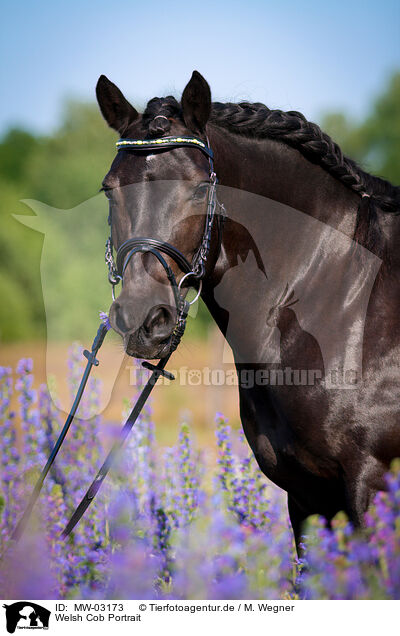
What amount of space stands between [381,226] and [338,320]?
2.03 ft

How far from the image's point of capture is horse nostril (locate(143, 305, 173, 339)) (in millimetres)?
2826

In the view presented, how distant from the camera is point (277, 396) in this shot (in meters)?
3.14

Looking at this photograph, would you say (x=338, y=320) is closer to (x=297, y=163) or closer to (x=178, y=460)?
(x=297, y=163)

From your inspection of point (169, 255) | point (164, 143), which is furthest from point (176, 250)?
point (164, 143)

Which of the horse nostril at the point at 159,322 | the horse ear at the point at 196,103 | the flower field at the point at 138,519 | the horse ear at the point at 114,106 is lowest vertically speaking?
the flower field at the point at 138,519

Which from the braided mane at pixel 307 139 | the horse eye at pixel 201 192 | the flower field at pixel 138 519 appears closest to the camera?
the flower field at pixel 138 519

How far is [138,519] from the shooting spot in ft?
14.4

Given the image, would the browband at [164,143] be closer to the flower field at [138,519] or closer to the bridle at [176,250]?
the bridle at [176,250]

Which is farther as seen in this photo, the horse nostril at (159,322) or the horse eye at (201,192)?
the horse eye at (201,192)

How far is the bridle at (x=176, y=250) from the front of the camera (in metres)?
2.87
